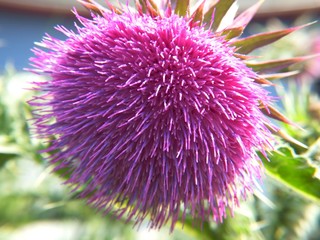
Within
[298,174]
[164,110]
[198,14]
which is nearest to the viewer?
[164,110]

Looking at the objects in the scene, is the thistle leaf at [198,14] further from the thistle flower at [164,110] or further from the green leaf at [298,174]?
the green leaf at [298,174]

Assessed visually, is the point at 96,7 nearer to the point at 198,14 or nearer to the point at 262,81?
the point at 198,14

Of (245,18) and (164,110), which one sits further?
(245,18)

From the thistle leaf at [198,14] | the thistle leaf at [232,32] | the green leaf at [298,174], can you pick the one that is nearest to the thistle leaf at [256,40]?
the thistle leaf at [232,32]

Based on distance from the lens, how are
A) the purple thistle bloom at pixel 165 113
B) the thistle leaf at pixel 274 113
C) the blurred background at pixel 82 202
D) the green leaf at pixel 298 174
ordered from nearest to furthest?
the purple thistle bloom at pixel 165 113 < the thistle leaf at pixel 274 113 < the green leaf at pixel 298 174 < the blurred background at pixel 82 202

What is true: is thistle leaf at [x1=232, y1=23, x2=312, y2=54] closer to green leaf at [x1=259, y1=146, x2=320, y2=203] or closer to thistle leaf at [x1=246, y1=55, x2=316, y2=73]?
thistle leaf at [x1=246, y1=55, x2=316, y2=73]

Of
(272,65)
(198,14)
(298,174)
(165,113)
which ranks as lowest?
(298,174)

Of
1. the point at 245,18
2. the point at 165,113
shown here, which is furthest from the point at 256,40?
the point at 165,113

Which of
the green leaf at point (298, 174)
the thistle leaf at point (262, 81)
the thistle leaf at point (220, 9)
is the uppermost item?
the thistle leaf at point (220, 9)

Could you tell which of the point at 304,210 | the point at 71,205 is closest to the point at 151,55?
the point at 304,210
